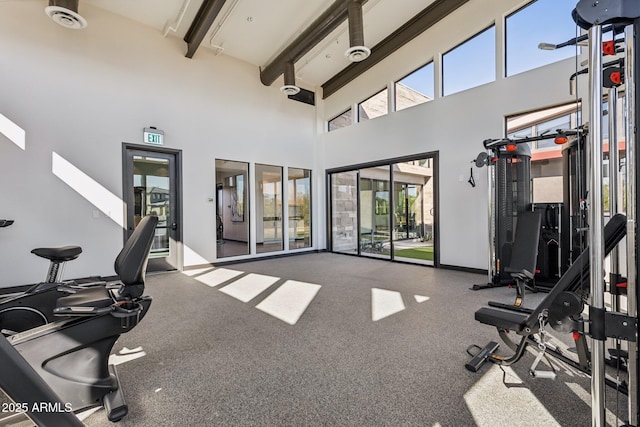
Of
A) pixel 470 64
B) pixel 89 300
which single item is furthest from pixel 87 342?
pixel 470 64

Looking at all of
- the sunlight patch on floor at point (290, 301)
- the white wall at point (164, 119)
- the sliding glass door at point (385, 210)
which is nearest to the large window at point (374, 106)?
the white wall at point (164, 119)

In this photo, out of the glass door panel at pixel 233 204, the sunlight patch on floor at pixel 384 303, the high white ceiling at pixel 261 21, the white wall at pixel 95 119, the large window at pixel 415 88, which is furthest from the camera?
the glass door panel at pixel 233 204

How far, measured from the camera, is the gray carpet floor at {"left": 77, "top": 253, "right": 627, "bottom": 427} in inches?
68.4

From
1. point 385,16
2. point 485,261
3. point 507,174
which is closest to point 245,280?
point 485,261

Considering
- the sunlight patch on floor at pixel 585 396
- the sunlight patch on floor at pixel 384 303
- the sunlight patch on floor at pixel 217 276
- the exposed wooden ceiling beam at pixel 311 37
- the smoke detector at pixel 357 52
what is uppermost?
the exposed wooden ceiling beam at pixel 311 37

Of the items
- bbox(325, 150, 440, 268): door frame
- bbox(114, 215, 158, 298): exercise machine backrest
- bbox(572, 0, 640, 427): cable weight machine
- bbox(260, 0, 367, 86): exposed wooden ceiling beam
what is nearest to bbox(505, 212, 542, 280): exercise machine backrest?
bbox(325, 150, 440, 268): door frame

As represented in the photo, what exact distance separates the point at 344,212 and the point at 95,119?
5.53 m

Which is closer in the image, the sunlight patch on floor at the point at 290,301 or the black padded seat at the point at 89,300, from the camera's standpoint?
the black padded seat at the point at 89,300

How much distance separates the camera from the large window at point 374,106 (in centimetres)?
693

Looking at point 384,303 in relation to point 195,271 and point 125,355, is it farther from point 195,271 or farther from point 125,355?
point 195,271

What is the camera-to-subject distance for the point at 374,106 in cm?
721

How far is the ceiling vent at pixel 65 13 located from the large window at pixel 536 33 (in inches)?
247

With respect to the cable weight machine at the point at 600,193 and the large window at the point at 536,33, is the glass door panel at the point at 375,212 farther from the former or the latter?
the cable weight machine at the point at 600,193

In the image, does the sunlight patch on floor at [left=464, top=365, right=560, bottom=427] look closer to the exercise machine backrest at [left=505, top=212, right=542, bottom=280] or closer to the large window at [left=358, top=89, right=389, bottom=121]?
the exercise machine backrest at [left=505, top=212, right=542, bottom=280]
